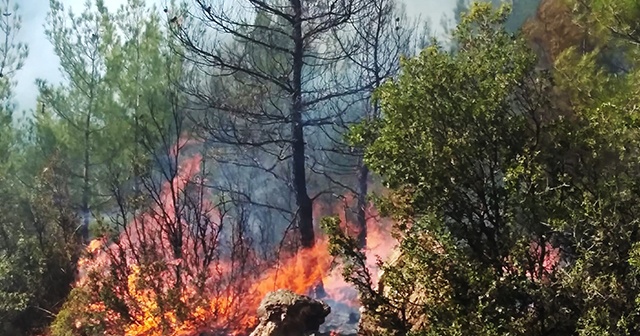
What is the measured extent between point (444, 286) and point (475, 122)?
1091 mm

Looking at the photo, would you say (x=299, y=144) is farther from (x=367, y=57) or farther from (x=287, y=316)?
(x=287, y=316)

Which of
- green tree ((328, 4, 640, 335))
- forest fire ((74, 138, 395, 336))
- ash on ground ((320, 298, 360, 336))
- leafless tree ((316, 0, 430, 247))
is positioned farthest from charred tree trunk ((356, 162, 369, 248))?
green tree ((328, 4, 640, 335))

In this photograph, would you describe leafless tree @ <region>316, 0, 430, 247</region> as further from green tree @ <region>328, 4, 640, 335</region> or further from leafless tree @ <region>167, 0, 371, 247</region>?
green tree @ <region>328, 4, 640, 335</region>

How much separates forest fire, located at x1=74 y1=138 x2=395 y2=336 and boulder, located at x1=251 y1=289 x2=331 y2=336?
0.56 m

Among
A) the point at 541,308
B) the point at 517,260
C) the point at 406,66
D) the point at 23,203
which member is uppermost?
the point at 23,203

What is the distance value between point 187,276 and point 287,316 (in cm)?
168

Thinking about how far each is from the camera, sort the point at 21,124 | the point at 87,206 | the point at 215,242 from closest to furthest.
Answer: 1. the point at 215,242
2. the point at 87,206
3. the point at 21,124

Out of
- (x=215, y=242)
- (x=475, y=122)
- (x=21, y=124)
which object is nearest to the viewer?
(x=475, y=122)

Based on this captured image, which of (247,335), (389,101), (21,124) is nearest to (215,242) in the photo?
(247,335)

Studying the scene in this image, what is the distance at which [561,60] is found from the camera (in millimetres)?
6395

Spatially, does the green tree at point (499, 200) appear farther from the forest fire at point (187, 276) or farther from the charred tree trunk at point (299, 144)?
the charred tree trunk at point (299, 144)

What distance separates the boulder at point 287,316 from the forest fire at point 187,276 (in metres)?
0.56

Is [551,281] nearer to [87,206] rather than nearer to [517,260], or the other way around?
[517,260]

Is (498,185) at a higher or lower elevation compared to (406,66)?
lower
